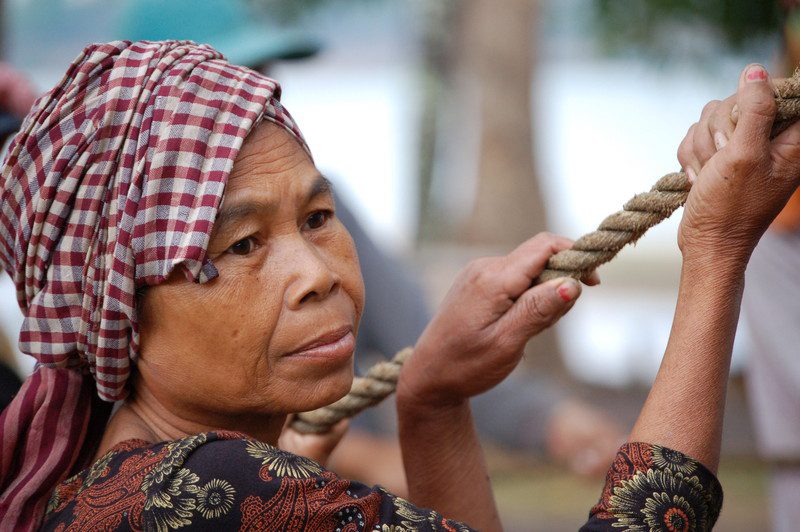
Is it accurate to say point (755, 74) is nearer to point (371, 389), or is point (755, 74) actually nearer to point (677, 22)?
point (371, 389)

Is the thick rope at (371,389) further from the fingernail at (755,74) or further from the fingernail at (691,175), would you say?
the fingernail at (755,74)

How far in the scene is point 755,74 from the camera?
1.66 meters

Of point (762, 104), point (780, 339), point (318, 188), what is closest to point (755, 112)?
point (762, 104)

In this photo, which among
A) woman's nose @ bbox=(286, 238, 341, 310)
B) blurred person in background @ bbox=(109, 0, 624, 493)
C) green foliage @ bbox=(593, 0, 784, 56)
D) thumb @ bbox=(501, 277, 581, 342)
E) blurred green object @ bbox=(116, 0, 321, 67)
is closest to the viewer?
woman's nose @ bbox=(286, 238, 341, 310)

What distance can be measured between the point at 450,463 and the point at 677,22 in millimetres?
8063

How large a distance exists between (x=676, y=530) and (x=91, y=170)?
1249mm

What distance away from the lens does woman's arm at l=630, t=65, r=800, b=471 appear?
1685mm

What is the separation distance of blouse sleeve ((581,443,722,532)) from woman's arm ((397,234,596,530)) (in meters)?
0.38

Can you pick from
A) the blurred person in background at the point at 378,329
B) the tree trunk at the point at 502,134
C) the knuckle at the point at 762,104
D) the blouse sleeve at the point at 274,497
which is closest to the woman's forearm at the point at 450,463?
the blouse sleeve at the point at 274,497

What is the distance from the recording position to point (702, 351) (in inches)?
68.7

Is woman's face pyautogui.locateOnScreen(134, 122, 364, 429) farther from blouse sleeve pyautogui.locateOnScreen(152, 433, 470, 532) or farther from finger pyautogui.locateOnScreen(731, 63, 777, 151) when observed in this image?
finger pyautogui.locateOnScreen(731, 63, 777, 151)

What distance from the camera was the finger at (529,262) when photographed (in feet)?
6.72

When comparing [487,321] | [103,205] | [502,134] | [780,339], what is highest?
[502,134]

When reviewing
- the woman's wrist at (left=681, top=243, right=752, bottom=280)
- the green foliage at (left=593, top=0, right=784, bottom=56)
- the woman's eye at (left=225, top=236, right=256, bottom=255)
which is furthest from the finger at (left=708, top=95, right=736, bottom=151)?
the green foliage at (left=593, top=0, right=784, bottom=56)
